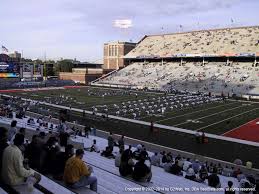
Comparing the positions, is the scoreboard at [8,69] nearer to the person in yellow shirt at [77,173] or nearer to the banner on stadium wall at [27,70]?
the banner on stadium wall at [27,70]

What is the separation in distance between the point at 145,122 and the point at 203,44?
51369 mm

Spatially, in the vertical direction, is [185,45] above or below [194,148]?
above

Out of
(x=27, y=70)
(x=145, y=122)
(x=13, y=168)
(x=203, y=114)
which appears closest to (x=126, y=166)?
(x=13, y=168)

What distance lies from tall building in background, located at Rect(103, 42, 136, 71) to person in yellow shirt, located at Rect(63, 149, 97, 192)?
83.9 metres

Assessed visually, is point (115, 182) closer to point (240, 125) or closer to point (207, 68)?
point (240, 125)

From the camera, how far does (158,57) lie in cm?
7956

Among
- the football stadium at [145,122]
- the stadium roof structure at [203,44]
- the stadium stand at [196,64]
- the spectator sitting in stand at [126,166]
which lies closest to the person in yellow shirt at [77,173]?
the football stadium at [145,122]

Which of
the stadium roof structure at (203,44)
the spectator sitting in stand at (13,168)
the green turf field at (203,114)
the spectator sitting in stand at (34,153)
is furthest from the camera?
the stadium roof structure at (203,44)

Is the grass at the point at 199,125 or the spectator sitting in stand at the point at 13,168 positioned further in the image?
the grass at the point at 199,125

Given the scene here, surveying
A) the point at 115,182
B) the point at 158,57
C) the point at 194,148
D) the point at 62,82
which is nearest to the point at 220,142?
the point at 194,148

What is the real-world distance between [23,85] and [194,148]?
1872 inches

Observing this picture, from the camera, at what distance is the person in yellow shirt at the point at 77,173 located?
6.99m

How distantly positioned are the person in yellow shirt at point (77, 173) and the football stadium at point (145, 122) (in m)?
0.02

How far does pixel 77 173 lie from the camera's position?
275 inches
